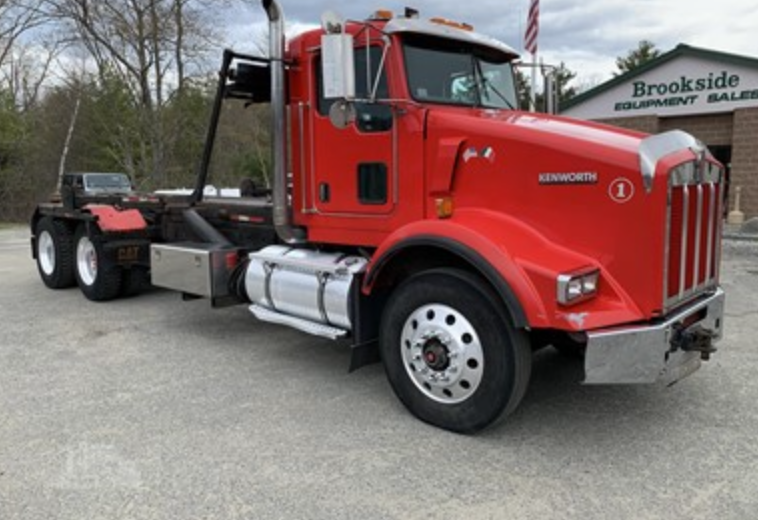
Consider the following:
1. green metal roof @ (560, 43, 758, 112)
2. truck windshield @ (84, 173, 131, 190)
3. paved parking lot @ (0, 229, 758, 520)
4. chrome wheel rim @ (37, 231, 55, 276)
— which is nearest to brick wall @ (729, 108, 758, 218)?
green metal roof @ (560, 43, 758, 112)

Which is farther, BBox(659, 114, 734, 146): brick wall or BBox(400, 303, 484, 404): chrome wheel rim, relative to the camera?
BBox(659, 114, 734, 146): brick wall

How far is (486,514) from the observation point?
3.14 m

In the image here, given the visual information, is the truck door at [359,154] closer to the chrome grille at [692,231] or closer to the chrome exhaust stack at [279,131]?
the chrome exhaust stack at [279,131]

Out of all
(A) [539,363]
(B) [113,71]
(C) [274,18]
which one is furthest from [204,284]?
(B) [113,71]

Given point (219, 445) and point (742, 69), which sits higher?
point (742, 69)

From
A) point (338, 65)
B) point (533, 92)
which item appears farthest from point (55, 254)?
point (533, 92)

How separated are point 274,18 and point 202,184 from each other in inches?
87.7

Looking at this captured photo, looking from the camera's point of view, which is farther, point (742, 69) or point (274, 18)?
point (742, 69)

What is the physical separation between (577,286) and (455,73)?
1937 millimetres

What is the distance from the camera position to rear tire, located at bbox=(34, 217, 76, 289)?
864 centimetres

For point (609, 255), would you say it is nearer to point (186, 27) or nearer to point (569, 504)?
A: point (569, 504)

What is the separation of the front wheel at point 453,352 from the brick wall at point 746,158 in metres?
15.4

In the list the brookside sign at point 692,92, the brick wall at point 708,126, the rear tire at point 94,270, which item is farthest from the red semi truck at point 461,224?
the brick wall at point 708,126

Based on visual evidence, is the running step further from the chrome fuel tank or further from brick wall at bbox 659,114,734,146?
brick wall at bbox 659,114,734,146
